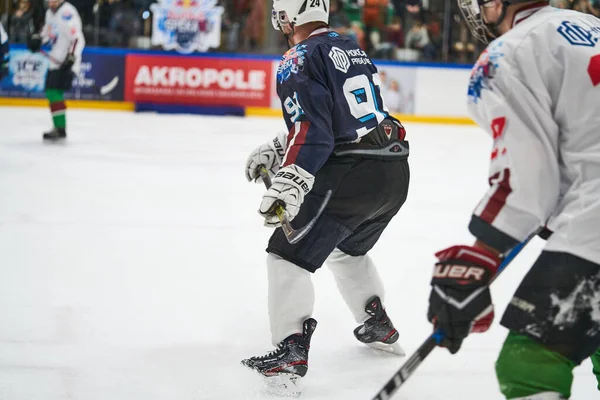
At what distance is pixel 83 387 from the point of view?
2490mm

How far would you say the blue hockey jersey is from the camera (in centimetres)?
243

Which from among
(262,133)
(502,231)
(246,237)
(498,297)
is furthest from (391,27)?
(502,231)

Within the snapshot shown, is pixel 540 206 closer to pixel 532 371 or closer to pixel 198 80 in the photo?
pixel 532 371

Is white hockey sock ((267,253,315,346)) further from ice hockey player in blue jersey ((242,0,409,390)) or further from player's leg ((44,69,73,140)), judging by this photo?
player's leg ((44,69,73,140))

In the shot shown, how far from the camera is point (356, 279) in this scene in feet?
9.45

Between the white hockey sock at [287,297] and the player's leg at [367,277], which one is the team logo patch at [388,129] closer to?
the player's leg at [367,277]

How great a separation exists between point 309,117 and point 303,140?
0.22 ft

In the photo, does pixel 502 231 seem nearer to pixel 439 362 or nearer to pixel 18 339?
pixel 439 362

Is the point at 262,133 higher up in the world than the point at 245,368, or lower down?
lower down

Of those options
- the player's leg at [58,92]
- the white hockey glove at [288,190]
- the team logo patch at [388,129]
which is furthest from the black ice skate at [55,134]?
the white hockey glove at [288,190]

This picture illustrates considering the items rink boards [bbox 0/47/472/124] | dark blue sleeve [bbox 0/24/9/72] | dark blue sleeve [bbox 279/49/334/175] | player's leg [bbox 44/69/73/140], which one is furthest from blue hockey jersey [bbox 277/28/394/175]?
rink boards [bbox 0/47/472/124]

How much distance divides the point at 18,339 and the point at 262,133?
673 cm

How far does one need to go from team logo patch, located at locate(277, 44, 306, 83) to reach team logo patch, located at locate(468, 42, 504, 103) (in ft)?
2.71

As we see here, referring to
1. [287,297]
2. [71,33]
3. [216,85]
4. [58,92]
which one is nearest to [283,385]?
[287,297]
